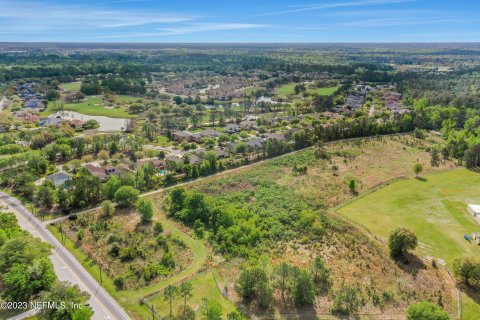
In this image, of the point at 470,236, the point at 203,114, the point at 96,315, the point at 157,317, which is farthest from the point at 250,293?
the point at 203,114

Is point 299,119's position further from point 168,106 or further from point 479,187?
point 479,187

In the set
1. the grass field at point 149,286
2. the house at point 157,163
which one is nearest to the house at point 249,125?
the house at point 157,163

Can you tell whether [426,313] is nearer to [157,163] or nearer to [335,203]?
[335,203]

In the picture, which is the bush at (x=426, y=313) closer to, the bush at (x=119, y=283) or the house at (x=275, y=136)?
the bush at (x=119, y=283)

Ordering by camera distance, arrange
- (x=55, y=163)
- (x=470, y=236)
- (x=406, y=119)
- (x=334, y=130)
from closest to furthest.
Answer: (x=470, y=236)
(x=55, y=163)
(x=334, y=130)
(x=406, y=119)

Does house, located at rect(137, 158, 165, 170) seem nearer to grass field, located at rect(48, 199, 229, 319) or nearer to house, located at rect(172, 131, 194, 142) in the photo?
house, located at rect(172, 131, 194, 142)

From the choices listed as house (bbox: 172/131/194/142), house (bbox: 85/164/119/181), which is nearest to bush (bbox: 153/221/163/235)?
house (bbox: 85/164/119/181)

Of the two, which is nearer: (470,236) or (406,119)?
(470,236)

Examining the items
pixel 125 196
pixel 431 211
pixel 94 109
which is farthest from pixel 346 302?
pixel 94 109
